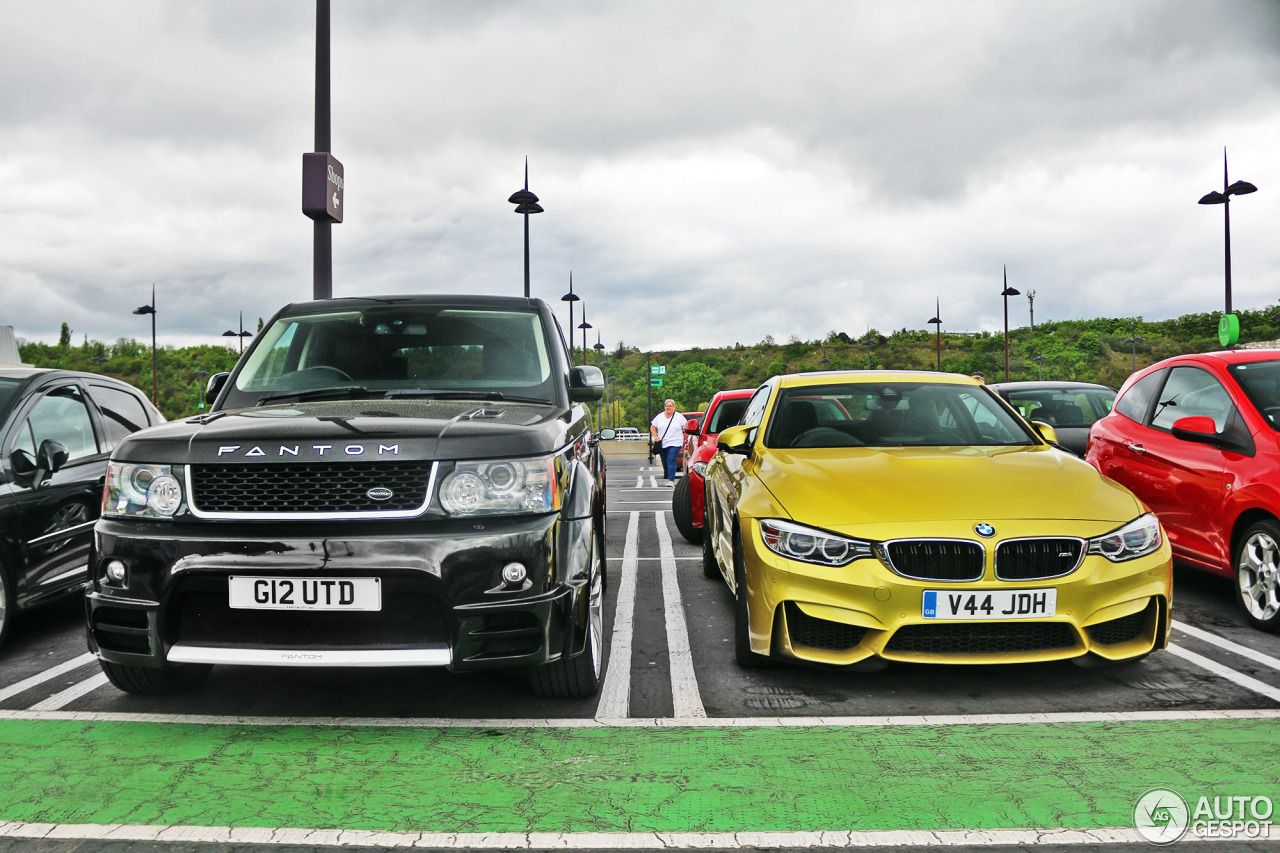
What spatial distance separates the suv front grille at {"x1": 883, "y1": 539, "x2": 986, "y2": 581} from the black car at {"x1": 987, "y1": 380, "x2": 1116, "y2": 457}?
23.0 ft

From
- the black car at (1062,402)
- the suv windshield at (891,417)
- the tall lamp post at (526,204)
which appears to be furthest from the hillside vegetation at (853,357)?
the suv windshield at (891,417)

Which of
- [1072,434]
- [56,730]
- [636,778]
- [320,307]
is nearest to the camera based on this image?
[636,778]

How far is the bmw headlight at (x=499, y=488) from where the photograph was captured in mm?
3369

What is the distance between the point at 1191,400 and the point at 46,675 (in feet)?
22.6

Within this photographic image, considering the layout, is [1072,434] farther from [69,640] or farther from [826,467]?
[69,640]

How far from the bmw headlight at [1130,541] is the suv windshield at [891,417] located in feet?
3.64

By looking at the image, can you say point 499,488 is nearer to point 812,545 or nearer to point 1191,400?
point 812,545

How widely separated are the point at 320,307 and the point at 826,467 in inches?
110

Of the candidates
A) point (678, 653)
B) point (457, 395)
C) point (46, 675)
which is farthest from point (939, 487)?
point (46, 675)

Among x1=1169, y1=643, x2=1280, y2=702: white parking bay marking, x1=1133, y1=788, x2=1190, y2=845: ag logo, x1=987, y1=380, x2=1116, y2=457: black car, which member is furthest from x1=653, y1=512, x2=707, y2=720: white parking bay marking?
x1=987, y1=380, x2=1116, y2=457: black car

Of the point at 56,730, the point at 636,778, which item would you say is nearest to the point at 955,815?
the point at 636,778

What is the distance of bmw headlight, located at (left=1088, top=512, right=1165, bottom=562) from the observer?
3.96m

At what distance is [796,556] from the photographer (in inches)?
159

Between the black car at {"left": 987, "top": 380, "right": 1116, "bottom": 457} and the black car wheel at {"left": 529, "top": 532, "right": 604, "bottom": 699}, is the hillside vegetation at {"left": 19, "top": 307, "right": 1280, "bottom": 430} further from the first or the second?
the black car wheel at {"left": 529, "top": 532, "right": 604, "bottom": 699}
